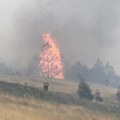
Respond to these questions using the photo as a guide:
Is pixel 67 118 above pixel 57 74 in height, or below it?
below

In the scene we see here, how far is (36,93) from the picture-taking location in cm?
3975

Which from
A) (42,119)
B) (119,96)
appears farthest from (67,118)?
(119,96)

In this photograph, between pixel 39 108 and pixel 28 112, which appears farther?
pixel 39 108

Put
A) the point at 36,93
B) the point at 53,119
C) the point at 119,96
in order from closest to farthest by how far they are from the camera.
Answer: the point at 53,119
the point at 36,93
the point at 119,96

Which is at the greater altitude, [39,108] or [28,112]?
[39,108]

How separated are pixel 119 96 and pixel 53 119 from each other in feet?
233

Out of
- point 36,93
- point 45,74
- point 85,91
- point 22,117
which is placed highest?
→ point 45,74

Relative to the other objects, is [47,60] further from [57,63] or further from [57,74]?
[57,74]

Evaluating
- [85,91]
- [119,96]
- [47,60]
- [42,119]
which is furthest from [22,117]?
[47,60]

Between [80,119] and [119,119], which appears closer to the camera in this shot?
[80,119]

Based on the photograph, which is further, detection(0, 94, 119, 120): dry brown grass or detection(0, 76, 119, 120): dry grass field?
detection(0, 76, 119, 120): dry grass field

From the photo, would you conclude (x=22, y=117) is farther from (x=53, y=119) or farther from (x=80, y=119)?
(x=80, y=119)

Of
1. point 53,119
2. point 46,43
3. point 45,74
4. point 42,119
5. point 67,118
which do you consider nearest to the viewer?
point 42,119

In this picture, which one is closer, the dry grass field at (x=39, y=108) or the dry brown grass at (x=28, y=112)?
the dry brown grass at (x=28, y=112)
